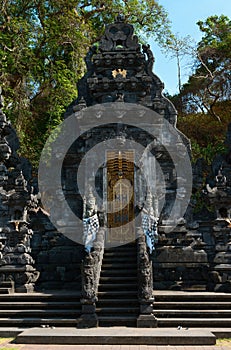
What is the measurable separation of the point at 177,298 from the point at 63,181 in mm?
6054

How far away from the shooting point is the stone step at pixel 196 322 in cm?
831

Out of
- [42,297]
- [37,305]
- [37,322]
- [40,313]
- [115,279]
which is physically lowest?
[37,322]

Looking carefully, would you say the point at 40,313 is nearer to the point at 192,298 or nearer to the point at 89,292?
the point at 89,292

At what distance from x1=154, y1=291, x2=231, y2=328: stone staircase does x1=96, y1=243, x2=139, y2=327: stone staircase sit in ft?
1.86

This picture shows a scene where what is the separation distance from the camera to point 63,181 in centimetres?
1377

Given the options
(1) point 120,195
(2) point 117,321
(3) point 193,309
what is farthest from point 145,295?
(1) point 120,195

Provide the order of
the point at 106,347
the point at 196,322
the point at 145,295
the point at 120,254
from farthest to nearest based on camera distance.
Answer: the point at 120,254 < the point at 145,295 < the point at 196,322 < the point at 106,347

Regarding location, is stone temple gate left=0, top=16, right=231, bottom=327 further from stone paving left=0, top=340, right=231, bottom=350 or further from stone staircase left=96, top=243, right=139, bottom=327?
stone paving left=0, top=340, right=231, bottom=350

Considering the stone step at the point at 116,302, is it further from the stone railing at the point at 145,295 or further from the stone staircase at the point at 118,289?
the stone railing at the point at 145,295

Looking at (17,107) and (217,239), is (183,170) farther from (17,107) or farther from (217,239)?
(17,107)

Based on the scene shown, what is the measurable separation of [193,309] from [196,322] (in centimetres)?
53

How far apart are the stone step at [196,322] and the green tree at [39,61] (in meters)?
10.5

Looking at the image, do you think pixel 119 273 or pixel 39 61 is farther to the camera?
pixel 39 61

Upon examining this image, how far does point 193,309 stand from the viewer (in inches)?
348
